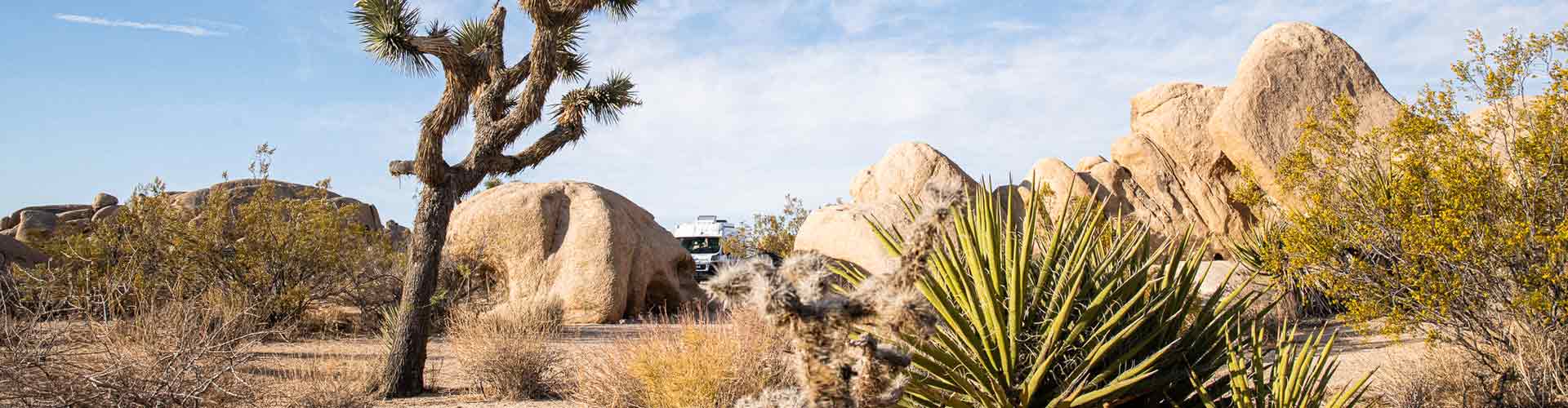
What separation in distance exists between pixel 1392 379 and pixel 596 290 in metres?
11.1

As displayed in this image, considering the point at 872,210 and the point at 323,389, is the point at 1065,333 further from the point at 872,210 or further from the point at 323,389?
the point at 872,210

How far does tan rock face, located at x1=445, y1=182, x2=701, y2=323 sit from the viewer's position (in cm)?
1552

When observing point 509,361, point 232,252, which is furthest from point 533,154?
point 232,252

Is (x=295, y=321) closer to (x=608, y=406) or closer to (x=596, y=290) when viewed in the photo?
(x=596, y=290)

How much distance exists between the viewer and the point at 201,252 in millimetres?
12305

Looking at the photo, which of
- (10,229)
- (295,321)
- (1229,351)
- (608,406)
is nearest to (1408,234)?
(1229,351)

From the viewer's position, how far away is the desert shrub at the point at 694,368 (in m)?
6.14

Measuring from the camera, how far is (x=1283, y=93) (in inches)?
708

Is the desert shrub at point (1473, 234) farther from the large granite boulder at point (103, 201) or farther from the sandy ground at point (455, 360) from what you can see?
the large granite boulder at point (103, 201)

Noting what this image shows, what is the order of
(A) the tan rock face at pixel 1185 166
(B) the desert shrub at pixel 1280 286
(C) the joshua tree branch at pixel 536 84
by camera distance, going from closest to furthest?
(C) the joshua tree branch at pixel 536 84 → (B) the desert shrub at pixel 1280 286 → (A) the tan rock face at pixel 1185 166

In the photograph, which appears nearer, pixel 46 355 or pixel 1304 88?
pixel 46 355

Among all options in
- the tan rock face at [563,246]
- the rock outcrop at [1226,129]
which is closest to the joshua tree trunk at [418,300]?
the tan rock face at [563,246]

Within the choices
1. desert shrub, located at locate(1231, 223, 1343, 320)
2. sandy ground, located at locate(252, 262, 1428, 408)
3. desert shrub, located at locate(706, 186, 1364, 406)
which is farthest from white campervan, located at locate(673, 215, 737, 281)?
desert shrub, located at locate(706, 186, 1364, 406)

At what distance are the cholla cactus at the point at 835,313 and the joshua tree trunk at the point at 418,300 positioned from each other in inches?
236
